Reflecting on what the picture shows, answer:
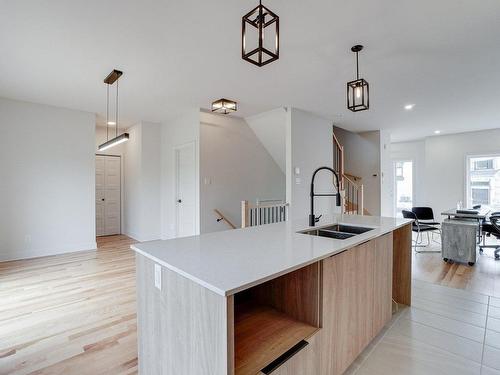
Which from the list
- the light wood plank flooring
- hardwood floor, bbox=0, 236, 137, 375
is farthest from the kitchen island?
the light wood plank flooring

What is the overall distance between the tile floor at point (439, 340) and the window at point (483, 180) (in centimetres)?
526

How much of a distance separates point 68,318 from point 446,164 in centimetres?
905

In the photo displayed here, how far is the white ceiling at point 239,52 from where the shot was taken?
6.88 ft

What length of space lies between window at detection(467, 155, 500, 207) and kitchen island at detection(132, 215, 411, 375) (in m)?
6.93

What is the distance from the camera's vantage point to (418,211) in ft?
19.9

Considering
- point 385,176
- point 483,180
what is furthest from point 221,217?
point 483,180

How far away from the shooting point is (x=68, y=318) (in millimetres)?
2494

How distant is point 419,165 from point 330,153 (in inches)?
171

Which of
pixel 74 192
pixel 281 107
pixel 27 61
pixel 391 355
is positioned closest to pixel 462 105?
pixel 281 107

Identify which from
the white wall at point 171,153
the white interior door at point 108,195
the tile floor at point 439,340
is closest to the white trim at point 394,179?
the tile floor at point 439,340

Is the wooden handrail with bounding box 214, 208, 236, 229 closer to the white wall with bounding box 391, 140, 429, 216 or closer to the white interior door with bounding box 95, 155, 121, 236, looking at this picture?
the white interior door with bounding box 95, 155, 121, 236

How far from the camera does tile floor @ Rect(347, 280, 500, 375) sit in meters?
1.81

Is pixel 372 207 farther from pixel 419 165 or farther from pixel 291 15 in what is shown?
pixel 291 15

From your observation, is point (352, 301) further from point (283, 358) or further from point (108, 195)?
point (108, 195)
